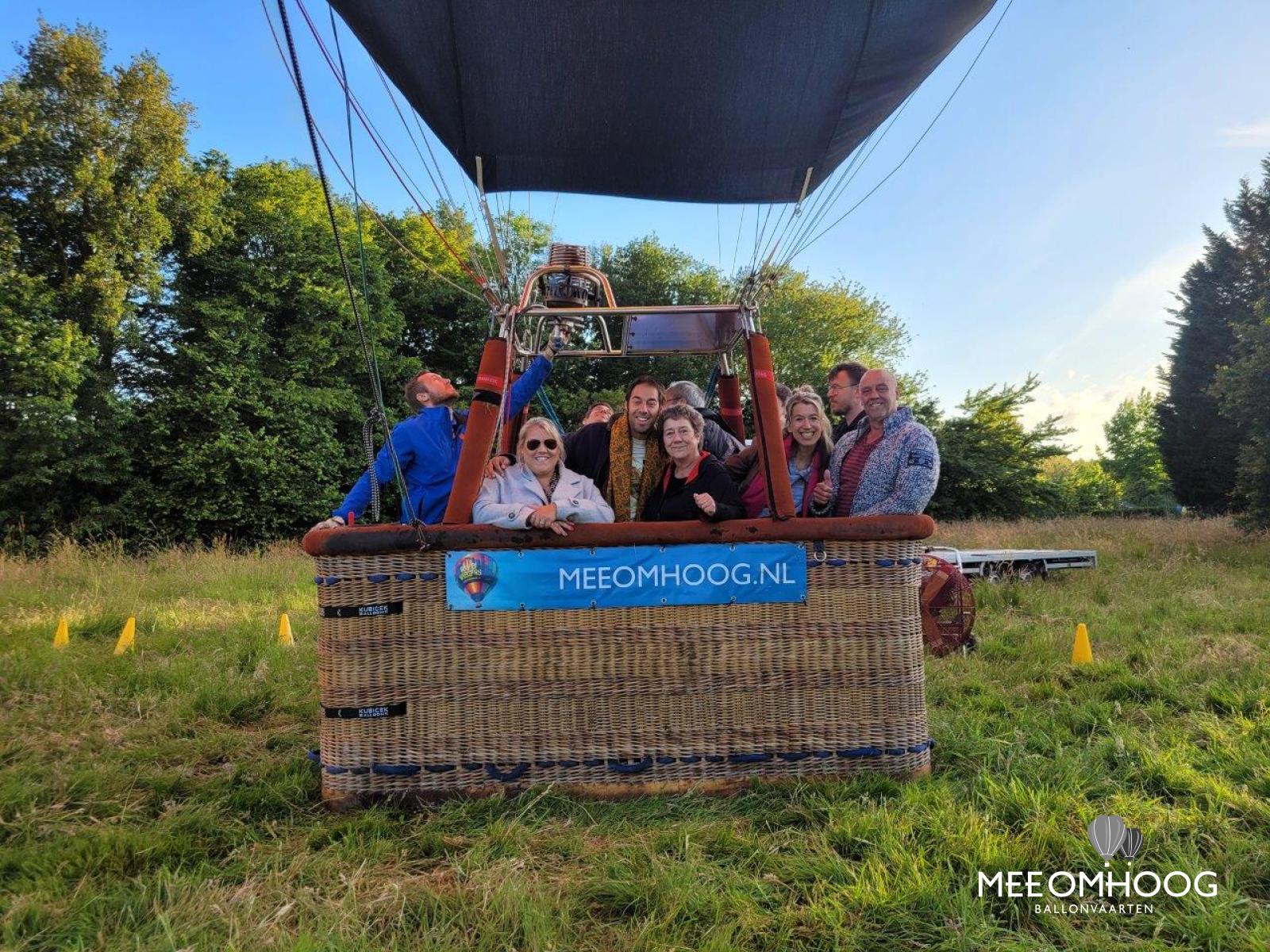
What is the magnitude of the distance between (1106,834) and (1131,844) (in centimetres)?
7

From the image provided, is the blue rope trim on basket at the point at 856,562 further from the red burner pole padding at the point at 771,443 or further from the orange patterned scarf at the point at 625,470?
the orange patterned scarf at the point at 625,470

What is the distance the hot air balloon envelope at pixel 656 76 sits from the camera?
131 inches

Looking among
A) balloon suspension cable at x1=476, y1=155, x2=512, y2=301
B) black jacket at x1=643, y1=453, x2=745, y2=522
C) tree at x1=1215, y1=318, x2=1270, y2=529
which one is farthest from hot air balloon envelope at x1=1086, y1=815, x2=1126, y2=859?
tree at x1=1215, y1=318, x2=1270, y2=529

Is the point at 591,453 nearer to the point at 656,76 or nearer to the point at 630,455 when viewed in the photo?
the point at 630,455

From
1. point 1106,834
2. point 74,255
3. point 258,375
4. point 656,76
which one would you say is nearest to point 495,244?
point 656,76

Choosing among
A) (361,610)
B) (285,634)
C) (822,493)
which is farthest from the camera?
(285,634)

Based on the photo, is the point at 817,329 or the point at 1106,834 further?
the point at 817,329

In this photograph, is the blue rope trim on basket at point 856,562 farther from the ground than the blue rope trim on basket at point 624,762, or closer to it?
farther from the ground

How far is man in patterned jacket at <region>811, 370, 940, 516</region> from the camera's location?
125 inches

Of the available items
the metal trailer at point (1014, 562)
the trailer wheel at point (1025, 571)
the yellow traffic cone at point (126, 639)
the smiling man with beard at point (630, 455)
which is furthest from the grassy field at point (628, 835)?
the trailer wheel at point (1025, 571)

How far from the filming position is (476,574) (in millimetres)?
2871

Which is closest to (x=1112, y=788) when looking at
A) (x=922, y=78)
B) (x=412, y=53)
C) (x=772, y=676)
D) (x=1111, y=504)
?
(x=772, y=676)

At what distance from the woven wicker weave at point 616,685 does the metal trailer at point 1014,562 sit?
564 centimetres

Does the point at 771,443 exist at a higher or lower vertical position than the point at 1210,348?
lower
